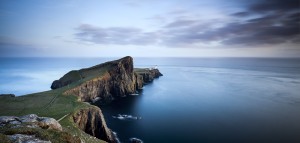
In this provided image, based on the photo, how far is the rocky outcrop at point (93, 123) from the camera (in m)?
63.2

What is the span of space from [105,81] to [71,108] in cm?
6322

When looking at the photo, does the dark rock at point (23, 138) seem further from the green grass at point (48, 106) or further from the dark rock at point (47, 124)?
the green grass at point (48, 106)

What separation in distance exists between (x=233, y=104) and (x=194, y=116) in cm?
3331

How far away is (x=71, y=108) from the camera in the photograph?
2630 inches

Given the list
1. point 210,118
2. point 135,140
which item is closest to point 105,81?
point 210,118

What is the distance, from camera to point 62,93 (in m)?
91.1

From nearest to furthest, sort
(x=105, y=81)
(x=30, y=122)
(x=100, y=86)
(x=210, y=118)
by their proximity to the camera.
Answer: (x=30, y=122) → (x=210, y=118) → (x=100, y=86) → (x=105, y=81)

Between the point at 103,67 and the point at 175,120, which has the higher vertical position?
the point at 103,67

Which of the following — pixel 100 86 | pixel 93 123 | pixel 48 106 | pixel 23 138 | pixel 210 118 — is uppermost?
pixel 23 138

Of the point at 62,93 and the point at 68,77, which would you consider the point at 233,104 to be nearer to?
the point at 62,93

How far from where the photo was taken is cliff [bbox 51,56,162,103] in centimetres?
11417

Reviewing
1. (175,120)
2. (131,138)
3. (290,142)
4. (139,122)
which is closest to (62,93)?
(139,122)

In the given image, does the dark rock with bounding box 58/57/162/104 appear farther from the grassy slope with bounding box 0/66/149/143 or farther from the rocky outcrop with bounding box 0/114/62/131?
the rocky outcrop with bounding box 0/114/62/131

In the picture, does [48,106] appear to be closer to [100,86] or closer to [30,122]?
[30,122]
